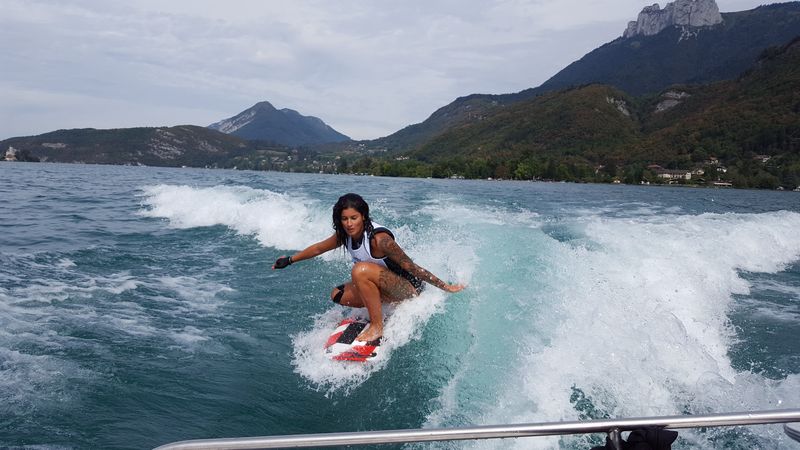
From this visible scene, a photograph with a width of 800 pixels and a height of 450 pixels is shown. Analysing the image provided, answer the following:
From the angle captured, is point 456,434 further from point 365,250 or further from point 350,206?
point 365,250

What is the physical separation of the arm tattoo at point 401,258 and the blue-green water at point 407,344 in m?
0.42

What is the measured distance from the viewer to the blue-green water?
430 centimetres

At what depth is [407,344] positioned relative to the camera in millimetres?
5805

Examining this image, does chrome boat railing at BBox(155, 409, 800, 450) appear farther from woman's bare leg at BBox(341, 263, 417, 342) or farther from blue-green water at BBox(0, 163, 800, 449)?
woman's bare leg at BBox(341, 263, 417, 342)

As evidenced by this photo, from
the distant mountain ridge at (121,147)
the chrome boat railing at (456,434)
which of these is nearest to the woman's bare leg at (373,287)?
the chrome boat railing at (456,434)

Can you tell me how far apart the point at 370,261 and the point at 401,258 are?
1.23 ft

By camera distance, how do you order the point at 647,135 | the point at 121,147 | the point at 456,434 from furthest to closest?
1. the point at 121,147
2. the point at 647,135
3. the point at 456,434

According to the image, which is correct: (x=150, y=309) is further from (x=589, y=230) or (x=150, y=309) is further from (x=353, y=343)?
(x=589, y=230)

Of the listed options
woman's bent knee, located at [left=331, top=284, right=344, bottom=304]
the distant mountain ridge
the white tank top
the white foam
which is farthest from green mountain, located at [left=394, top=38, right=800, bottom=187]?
the white tank top

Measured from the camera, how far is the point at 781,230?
1648 centimetres

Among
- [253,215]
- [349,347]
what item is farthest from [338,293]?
[253,215]

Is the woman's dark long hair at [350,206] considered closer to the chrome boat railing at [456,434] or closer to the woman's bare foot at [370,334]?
the woman's bare foot at [370,334]

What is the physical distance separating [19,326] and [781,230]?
2024 centimetres

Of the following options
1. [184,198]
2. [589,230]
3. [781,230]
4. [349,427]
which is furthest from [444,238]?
[184,198]
